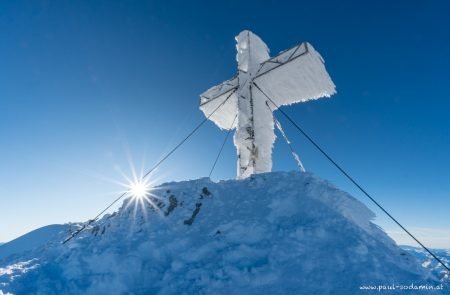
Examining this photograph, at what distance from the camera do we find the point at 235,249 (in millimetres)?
7383

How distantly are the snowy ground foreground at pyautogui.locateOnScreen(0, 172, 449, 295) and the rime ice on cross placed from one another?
2.94 meters

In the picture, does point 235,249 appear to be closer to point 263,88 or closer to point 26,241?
point 263,88

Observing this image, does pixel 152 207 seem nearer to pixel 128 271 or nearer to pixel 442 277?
pixel 128 271

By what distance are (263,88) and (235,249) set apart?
8.25 metres

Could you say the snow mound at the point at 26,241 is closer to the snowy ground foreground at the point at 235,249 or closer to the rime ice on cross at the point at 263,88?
the snowy ground foreground at the point at 235,249

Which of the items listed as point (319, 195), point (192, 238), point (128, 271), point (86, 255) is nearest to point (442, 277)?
point (319, 195)

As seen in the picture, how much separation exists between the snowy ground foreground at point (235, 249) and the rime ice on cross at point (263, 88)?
2.94m

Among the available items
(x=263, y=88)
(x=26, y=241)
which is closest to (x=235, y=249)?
(x=263, y=88)

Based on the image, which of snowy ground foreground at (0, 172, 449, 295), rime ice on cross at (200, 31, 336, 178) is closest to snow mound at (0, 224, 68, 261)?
snowy ground foreground at (0, 172, 449, 295)

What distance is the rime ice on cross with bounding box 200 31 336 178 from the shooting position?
1245 cm

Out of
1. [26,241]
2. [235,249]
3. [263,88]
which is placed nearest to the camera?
[235,249]

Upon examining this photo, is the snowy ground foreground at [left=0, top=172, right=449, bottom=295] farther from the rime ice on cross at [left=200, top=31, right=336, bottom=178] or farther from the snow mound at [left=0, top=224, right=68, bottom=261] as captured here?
the snow mound at [left=0, top=224, right=68, bottom=261]

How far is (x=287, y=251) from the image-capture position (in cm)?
702

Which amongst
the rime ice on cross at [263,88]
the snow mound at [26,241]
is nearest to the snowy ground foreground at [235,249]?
the rime ice on cross at [263,88]
